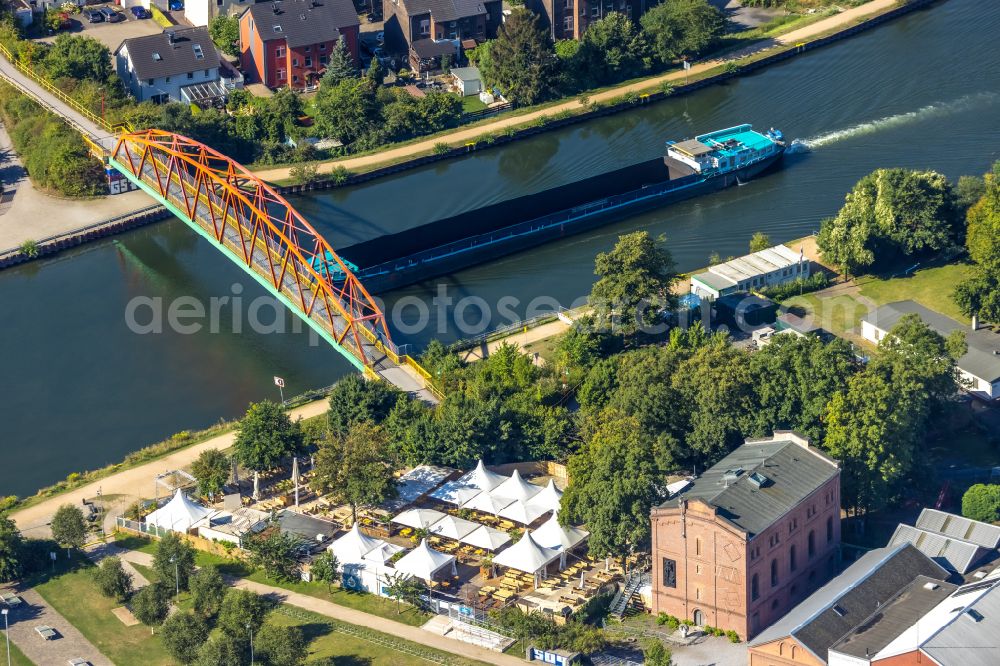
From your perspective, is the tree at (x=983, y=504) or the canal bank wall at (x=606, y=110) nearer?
the tree at (x=983, y=504)

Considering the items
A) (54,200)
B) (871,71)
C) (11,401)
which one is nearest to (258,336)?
(11,401)

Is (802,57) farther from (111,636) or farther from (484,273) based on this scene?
(111,636)

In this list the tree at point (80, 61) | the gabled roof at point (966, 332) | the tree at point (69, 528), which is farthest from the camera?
the tree at point (80, 61)

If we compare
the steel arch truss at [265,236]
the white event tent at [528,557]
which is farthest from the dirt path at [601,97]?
the white event tent at [528,557]

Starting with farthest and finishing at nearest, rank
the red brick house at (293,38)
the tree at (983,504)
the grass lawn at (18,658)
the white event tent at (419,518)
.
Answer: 1. the red brick house at (293,38)
2. the white event tent at (419,518)
3. the tree at (983,504)
4. the grass lawn at (18,658)

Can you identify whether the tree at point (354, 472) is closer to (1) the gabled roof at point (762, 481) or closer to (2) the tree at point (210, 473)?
(2) the tree at point (210, 473)

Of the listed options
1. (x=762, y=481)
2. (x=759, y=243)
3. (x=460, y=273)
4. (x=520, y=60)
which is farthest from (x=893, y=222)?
(x=520, y=60)
